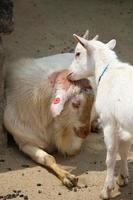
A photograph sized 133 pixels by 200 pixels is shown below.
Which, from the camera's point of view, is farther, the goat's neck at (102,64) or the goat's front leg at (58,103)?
the goat's front leg at (58,103)

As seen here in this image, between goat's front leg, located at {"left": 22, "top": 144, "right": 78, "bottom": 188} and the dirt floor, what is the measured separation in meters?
0.06

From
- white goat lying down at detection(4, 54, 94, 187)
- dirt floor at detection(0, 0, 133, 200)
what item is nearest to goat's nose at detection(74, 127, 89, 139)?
white goat lying down at detection(4, 54, 94, 187)

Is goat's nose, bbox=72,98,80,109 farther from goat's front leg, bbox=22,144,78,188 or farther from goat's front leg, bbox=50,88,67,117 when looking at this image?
goat's front leg, bbox=22,144,78,188

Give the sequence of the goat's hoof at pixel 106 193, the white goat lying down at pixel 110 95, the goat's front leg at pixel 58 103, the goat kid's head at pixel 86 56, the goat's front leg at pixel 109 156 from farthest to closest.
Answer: the goat's front leg at pixel 58 103, the goat kid's head at pixel 86 56, the goat's hoof at pixel 106 193, the goat's front leg at pixel 109 156, the white goat lying down at pixel 110 95

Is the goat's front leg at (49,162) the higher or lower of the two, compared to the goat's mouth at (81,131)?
lower

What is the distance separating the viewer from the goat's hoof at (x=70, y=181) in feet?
14.7

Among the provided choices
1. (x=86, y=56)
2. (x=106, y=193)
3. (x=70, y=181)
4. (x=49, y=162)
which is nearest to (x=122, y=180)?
(x=106, y=193)

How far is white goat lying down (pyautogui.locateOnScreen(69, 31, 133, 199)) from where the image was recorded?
396 centimetres

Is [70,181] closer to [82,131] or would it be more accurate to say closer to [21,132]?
[82,131]

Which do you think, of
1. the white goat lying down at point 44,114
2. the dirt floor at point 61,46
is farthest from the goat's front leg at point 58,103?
the dirt floor at point 61,46

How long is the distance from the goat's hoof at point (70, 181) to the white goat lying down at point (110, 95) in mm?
302

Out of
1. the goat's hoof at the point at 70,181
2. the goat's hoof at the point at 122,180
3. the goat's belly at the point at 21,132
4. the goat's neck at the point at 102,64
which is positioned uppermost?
the goat's neck at the point at 102,64

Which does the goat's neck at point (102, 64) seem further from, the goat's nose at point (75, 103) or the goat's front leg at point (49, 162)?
the goat's front leg at point (49, 162)

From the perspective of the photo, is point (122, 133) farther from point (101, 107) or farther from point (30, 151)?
point (30, 151)
